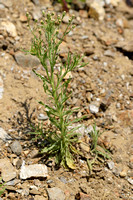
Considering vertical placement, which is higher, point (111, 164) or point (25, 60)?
point (25, 60)

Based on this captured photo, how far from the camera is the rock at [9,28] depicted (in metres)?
4.48

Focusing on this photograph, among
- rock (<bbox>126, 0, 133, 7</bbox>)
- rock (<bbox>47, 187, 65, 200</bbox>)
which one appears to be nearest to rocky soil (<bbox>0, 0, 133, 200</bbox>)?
rock (<bbox>47, 187, 65, 200</bbox>)

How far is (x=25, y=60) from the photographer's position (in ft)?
14.2

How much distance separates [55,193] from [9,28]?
9.85 ft

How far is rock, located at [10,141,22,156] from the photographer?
135 inches

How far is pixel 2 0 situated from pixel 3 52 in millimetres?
1270

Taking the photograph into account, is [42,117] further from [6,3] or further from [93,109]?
[6,3]

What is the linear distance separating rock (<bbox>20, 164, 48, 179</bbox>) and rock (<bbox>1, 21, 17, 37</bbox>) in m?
2.45

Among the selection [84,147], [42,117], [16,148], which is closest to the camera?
[16,148]

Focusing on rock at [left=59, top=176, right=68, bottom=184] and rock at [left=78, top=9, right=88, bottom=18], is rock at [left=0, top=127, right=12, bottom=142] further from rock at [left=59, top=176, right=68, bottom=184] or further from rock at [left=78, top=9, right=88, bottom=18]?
rock at [left=78, top=9, right=88, bottom=18]

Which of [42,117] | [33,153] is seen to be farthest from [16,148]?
[42,117]

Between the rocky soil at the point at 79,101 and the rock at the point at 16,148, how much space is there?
0.01 m

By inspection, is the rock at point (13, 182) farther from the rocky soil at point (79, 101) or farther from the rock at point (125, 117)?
the rock at point (125, 117)

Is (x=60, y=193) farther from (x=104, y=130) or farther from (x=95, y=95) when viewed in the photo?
(x=95, y=95)
